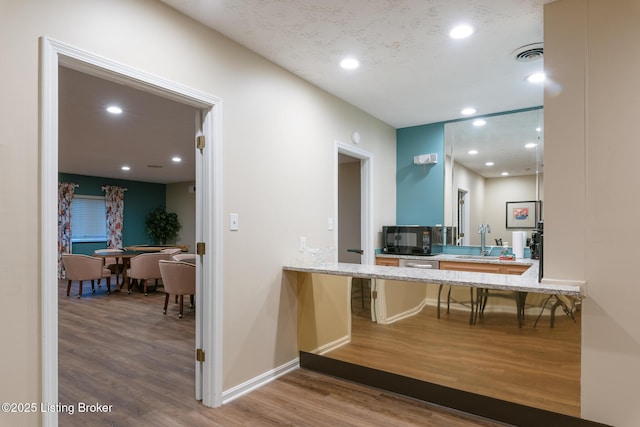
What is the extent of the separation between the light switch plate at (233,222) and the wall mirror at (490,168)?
2977mm

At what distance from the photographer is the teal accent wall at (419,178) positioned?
4688 mm

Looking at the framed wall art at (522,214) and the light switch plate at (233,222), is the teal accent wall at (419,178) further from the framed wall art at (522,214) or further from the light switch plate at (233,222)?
the light switch plate at (233,222)

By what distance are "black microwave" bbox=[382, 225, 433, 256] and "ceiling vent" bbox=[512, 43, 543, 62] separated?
2.08m

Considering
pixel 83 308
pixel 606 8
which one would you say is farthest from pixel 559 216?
pixel 83 308

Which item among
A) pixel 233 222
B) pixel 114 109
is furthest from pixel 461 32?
pixel 114 109

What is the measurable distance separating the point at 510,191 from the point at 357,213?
9.90 feet

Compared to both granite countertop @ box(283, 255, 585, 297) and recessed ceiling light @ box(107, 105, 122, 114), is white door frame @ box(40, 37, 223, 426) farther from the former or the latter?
recessed ceiling light @ box(107, 105, 122, 114)

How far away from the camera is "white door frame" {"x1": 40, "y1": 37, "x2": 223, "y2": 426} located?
165 centimetres

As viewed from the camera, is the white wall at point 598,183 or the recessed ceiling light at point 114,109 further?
the recessed ceiling light at point 114,109

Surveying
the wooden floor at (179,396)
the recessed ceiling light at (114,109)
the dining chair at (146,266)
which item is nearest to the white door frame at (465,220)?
the wooden floor at (179,396)

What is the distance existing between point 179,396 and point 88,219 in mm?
8094

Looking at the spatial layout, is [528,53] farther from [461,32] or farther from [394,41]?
[394,41]

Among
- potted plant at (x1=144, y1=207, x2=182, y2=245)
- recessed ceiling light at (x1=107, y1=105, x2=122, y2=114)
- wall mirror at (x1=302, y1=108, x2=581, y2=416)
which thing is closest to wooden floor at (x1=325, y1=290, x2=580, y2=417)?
wall mirror at (x1=302, y1=108, x2=581, y2=416)

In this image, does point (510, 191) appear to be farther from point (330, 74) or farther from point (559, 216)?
point (330, 74)
